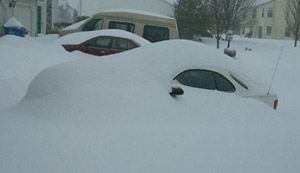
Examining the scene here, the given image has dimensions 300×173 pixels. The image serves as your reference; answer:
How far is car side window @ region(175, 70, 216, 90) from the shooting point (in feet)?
17.6

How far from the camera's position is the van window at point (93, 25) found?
13648 millimetres

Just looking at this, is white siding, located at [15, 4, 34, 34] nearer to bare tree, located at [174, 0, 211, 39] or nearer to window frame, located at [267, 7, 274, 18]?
bare tree, located at [174, 0, 211, 39]

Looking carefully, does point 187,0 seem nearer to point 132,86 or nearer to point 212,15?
point 212,15

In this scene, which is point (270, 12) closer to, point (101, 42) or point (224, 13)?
point (224, 13)

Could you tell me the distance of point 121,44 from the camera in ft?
35.1

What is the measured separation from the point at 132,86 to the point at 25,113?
1.31 m

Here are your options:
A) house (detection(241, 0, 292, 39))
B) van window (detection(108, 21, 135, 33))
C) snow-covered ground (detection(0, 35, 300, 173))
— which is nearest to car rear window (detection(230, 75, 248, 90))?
snow-covered ground (detection(0, 35, 300, 173))

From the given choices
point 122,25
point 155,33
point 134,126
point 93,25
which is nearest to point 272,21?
point 155,33

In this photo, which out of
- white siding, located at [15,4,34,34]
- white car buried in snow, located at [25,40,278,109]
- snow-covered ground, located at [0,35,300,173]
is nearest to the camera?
snow-covered ground, located at [0,35,300,173]

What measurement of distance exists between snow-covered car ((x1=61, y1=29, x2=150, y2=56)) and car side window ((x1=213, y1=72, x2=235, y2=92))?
5.20 meters

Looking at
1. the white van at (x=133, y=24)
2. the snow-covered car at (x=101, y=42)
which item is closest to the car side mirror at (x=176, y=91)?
the snow-covered car at (x=101, y=42)

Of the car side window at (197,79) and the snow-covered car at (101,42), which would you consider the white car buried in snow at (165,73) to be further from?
the snow-covered car at (101,42)

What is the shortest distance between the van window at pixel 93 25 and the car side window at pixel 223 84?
877 centimetres

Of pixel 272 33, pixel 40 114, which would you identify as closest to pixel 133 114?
pixel 40 114
